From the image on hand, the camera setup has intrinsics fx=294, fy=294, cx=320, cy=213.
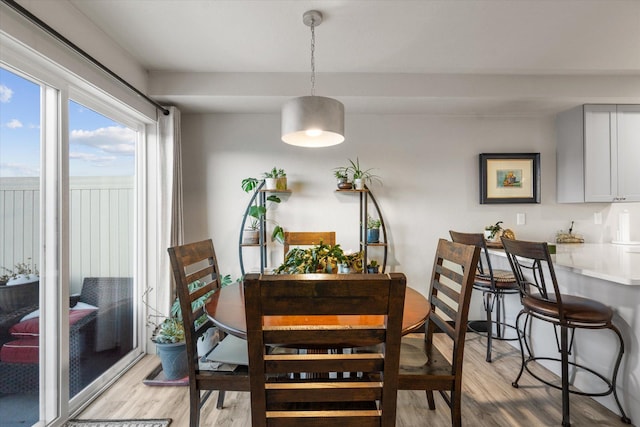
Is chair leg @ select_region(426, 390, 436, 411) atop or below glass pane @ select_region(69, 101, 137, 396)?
below

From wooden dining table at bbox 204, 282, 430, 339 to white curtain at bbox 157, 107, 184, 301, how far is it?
1.31 metres

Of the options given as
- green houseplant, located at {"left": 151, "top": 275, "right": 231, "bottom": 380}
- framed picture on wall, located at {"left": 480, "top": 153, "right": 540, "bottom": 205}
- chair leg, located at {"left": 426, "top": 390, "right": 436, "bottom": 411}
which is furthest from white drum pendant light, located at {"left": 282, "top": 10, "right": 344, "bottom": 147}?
framed picture on wall, located at {"left": 480, "top": 153, "right": 540, "bottom": 205}

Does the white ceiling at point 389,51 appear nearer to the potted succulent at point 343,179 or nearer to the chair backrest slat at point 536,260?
the potted succulent at point 343,179

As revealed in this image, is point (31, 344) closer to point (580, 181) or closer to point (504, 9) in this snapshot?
point (504, 9)

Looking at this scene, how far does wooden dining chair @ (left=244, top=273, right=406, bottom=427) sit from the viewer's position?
0.82m

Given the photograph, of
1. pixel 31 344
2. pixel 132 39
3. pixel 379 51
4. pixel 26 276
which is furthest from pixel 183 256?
pixel 379 51

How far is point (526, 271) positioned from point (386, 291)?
7.41 feet

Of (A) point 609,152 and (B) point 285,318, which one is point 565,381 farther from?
(A) point 609,152

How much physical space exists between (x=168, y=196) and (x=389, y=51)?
7.36ft

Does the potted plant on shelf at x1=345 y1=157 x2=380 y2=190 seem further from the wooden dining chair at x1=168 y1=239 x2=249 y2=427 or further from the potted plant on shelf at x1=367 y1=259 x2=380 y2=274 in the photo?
the wooden dining chair at x1=168 y1=239 x2=249 y2=427

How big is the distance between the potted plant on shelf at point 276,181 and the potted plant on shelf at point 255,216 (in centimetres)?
11

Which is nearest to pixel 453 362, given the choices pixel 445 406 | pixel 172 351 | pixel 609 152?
pixel 445 406

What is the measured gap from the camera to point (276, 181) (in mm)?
2938

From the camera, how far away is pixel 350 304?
0.83m
